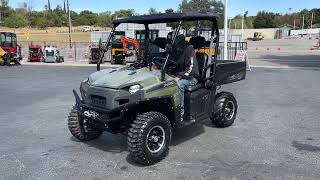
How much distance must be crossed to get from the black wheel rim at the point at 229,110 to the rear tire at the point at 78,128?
2.51 metres

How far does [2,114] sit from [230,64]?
17.3ft

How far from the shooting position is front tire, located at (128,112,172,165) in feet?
18.4

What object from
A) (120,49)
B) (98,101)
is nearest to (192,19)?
(98,101)

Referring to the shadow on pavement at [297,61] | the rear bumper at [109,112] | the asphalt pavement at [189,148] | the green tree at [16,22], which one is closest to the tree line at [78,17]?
the green tree at [16,22]

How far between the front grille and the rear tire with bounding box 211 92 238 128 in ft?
8.14

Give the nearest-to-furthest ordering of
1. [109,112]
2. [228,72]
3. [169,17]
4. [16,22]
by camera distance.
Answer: [109,112] → [169,17] → [228,72] → [16,22]

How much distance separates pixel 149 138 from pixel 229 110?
8.73 feet

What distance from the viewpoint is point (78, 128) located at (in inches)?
265

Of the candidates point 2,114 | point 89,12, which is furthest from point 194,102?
point 89,12

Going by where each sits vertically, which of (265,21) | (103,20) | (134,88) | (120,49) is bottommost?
(134,88)

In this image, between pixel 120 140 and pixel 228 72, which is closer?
pixel 120 140

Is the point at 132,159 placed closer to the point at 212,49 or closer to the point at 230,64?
the point at 212,49

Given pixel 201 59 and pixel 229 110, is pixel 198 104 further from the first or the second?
pixel 229 110

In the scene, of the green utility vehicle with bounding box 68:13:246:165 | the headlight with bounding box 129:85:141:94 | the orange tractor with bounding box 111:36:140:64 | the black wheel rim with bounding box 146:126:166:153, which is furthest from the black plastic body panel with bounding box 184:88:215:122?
the orange tractor with bounding box 111:36:140:64
